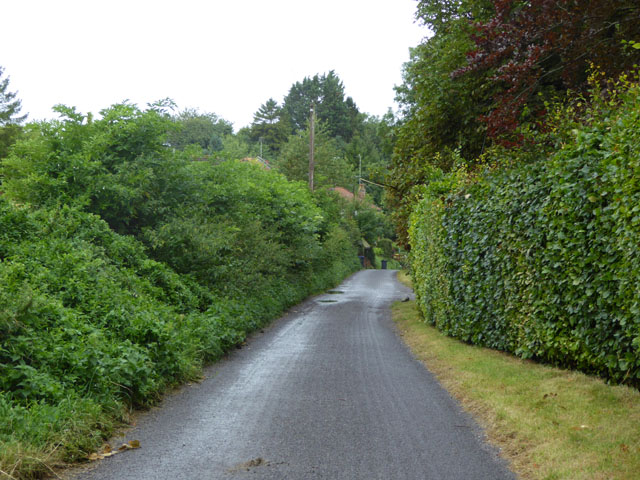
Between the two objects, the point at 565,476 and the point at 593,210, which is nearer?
the point at 565,476

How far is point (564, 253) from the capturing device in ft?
24.3

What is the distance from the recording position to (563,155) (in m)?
7.54

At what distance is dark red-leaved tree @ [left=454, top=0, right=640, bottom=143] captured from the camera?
11516 mm

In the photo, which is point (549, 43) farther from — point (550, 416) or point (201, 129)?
point (201, 129)

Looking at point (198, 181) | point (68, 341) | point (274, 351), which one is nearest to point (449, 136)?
point (198, 181)

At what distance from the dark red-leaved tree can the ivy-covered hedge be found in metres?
2.66

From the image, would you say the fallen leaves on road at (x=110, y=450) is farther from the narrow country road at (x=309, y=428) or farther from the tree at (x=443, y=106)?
the tree at (x=443, y=106)

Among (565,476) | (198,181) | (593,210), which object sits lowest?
(565,476)

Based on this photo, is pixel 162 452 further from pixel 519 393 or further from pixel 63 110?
pixel 63 110

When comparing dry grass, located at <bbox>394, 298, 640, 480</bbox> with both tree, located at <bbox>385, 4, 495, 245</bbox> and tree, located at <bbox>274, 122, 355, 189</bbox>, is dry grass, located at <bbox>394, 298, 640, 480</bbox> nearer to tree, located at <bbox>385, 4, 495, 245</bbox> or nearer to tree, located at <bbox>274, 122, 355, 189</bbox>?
→ tree, located at <bbox>385, 4, 495, 245</bbox>

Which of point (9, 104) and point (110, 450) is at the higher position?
point (9, 104)

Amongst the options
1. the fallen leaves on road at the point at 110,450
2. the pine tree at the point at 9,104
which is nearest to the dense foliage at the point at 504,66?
the fallen leaves on road at the point at 110,450

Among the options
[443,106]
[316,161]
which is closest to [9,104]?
[316,161]

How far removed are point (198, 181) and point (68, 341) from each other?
9.21 metres
